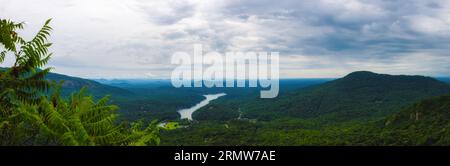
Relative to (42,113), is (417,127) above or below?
below

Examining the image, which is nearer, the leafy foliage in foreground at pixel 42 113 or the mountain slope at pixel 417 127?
the leafy foliage in foreground at pixel 42 113

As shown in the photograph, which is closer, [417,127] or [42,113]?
Answer: [42,113]

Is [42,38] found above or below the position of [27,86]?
above

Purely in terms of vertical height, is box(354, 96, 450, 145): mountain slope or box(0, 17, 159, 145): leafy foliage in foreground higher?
box(0, 17, 159, 145): leafy foliage in foreground

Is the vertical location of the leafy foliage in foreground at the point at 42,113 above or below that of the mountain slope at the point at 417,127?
above

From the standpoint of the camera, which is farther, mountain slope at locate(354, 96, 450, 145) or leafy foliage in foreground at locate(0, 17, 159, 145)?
mountain slope at locate(354, 96, 450, 145)

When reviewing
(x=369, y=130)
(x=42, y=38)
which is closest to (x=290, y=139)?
(x=369, y=130)
